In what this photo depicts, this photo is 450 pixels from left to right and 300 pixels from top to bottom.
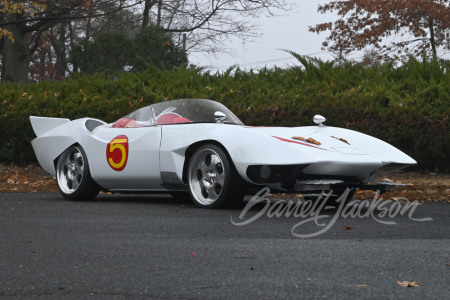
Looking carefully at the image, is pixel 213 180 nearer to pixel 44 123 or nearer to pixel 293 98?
pixel 44 123

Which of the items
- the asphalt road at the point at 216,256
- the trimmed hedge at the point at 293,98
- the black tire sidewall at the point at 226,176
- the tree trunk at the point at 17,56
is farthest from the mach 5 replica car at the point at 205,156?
the tree trunk at the point at 17,56

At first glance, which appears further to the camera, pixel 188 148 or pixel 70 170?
pixel 70 170

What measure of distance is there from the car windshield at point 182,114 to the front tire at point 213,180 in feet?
2.40

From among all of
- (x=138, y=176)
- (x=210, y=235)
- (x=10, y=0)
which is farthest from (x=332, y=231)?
(x=10, y=0)

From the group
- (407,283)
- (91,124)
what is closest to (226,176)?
(91,124)

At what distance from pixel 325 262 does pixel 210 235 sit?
154cm

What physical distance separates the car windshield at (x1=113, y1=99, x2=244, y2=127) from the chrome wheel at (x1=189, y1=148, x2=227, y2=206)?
72 centimetres

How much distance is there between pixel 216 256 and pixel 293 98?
7980 millimetres

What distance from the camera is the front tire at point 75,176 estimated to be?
9273mm

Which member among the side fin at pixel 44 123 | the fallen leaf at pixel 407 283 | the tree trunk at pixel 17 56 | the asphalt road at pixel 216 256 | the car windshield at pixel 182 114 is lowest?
the asphalt road at pixel 216 256

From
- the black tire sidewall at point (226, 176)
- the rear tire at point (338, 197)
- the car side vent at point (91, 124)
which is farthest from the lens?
the car side vent at point (91, 124)

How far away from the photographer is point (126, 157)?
28.8ft

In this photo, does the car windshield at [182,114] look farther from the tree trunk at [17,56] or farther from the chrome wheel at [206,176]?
the tree trunk at [17,56]

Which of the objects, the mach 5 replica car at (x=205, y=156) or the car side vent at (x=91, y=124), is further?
the car side vent at (x=91, y=124)
